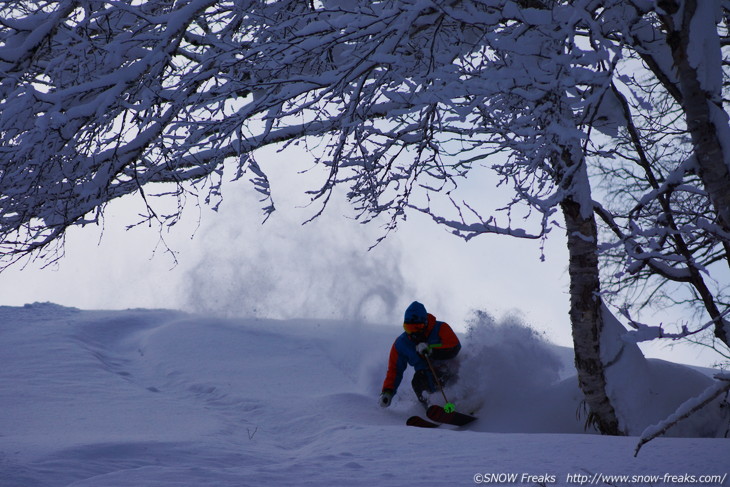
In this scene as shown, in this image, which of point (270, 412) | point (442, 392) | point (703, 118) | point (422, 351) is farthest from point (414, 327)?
point (703, 118)

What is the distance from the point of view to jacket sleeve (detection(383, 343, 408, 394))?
7.86m

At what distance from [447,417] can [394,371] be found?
98 cm

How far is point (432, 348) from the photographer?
8.12 m

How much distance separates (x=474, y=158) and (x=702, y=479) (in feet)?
12.9

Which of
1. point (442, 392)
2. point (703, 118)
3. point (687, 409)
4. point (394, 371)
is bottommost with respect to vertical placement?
point (442, 392)

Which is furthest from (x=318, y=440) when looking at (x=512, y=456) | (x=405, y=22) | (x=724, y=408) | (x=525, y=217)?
(x=724, y=408)

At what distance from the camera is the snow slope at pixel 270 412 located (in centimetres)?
403

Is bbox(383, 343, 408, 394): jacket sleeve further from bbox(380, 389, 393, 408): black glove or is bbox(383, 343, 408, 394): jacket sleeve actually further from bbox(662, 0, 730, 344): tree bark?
bbox(662, 0, 730, 344): tree bark

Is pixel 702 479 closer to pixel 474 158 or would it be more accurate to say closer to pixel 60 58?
pixel 474 158

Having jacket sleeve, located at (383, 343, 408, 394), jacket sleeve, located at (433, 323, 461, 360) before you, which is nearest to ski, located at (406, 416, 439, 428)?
jacket sleeve, located at (383, 343, 408, 394)

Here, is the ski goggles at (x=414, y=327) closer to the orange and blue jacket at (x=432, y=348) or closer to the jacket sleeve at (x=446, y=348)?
the orange and blue jacket at (x=432, y=348)

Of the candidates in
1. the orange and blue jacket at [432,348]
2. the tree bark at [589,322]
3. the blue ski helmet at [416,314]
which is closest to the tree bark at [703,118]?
the tree bark at [589,322]

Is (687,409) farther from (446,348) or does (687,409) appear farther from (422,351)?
(446,348)

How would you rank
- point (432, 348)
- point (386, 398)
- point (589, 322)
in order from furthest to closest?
point (432, 348), point (386, 398), point (589, 322)
